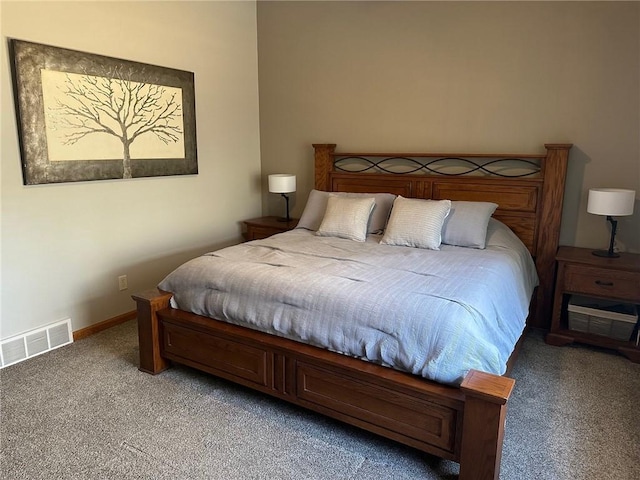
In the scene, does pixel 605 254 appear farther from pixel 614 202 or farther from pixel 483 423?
pixel 483 423

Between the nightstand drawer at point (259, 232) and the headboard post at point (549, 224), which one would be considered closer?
the headboard post at point (549, 224)

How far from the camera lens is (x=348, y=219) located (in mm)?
3375

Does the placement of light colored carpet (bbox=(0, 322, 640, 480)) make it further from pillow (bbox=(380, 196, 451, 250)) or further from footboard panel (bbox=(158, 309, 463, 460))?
pillow (bbox=(380, 196, 451, 250))

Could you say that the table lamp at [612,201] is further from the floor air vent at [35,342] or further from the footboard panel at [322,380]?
the floor air vent at [35,342]

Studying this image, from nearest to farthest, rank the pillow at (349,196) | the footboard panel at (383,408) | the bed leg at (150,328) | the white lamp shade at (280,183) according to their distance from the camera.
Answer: the footboard panel at (383,408) → the bed leg at (150,328) → the pillow at (349,196) → the white lamp shade at (280,183)

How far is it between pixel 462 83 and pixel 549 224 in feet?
4.20

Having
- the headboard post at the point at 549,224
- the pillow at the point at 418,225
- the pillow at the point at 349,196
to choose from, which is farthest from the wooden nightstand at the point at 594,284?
the pillow at the point at 349,196

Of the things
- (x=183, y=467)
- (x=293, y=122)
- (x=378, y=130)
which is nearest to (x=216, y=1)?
(x=293, y=122)

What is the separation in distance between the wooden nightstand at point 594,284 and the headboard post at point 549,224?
14 cm

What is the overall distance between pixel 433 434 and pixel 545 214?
2101mm

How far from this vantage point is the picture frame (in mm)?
2773

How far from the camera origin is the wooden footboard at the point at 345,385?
1723 mm

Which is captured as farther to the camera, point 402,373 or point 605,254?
point 605,254

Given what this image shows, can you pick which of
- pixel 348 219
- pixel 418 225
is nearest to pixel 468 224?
pixel 418 225
